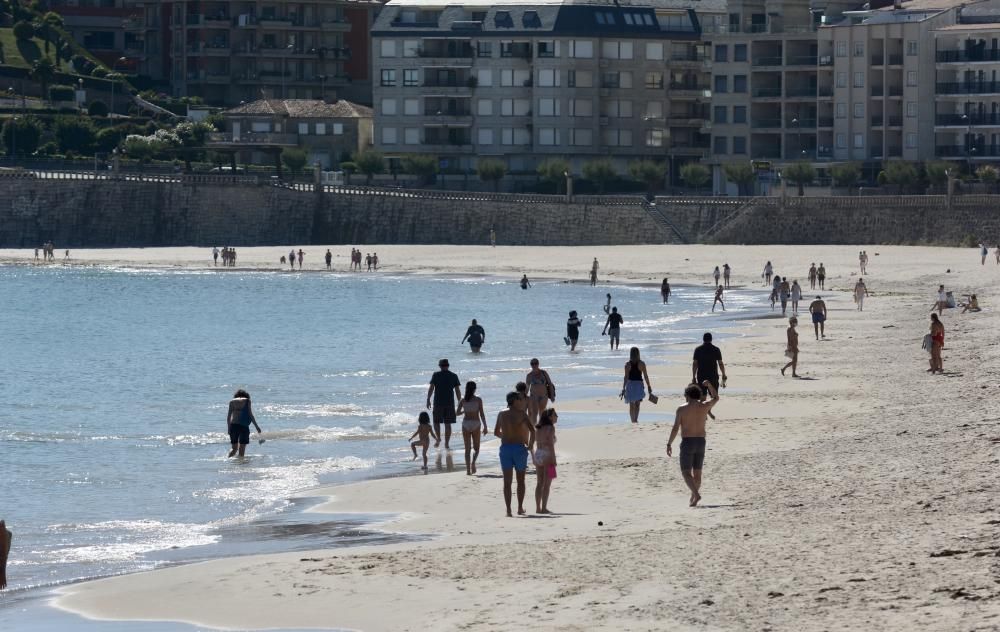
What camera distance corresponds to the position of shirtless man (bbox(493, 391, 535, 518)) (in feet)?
70.6

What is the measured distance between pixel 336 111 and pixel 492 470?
96.6 m

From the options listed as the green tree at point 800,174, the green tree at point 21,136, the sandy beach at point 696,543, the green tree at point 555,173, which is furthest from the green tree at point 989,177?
the green tree at point 21,136

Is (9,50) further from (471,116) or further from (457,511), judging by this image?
(457,511)

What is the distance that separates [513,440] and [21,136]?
4060 inches

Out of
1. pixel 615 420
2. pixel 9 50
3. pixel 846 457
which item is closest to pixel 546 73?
pixel 9 50

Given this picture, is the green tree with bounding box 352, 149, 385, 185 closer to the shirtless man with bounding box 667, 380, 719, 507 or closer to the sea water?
the sea water

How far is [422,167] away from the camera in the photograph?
107750 mm

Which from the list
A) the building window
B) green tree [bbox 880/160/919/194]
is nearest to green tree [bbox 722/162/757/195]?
green tree [bbox 880/160/919/194]

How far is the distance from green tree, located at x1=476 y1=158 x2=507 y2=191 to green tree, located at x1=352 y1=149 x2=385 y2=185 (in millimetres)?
5689

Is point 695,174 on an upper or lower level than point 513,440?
upper

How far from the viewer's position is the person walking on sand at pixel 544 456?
21.3 metres

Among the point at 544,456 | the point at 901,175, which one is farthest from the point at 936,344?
the point at 901,175

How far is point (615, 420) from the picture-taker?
105 feet

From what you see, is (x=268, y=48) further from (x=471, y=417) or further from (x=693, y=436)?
(x=693, y=436)
